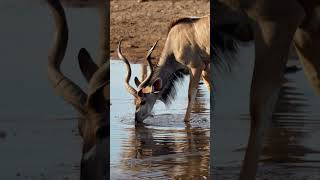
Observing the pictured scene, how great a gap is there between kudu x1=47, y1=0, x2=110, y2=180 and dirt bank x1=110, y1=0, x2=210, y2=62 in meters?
4.17

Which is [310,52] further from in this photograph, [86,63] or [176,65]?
[176,65]

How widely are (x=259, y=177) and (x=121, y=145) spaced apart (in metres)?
2.26

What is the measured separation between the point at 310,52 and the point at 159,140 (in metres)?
2.61

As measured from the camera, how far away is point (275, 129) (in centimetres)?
483

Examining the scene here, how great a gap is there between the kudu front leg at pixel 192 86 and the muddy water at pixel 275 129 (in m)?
2.87

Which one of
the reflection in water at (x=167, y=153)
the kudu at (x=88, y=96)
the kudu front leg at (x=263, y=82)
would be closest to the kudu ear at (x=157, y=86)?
the reflection in water at (x=167, y=153)

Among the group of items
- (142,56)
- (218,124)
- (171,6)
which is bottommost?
(218,124)

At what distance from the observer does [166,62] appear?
8609 millimetres

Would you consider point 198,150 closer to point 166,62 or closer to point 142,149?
point 142,149

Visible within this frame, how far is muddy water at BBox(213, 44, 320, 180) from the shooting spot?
4.80 m

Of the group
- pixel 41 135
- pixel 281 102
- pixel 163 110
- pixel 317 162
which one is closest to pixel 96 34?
pixel 41 135

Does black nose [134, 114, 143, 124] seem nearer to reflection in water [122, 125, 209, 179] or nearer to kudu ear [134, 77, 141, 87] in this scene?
reflection in water [122, 125, 209, 179]

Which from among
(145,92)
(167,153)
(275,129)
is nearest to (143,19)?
(145,92)

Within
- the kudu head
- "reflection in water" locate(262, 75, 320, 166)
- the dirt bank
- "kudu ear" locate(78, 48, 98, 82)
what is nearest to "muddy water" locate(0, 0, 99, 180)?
"kudu ear" locate(78, 48, 98, 82)
